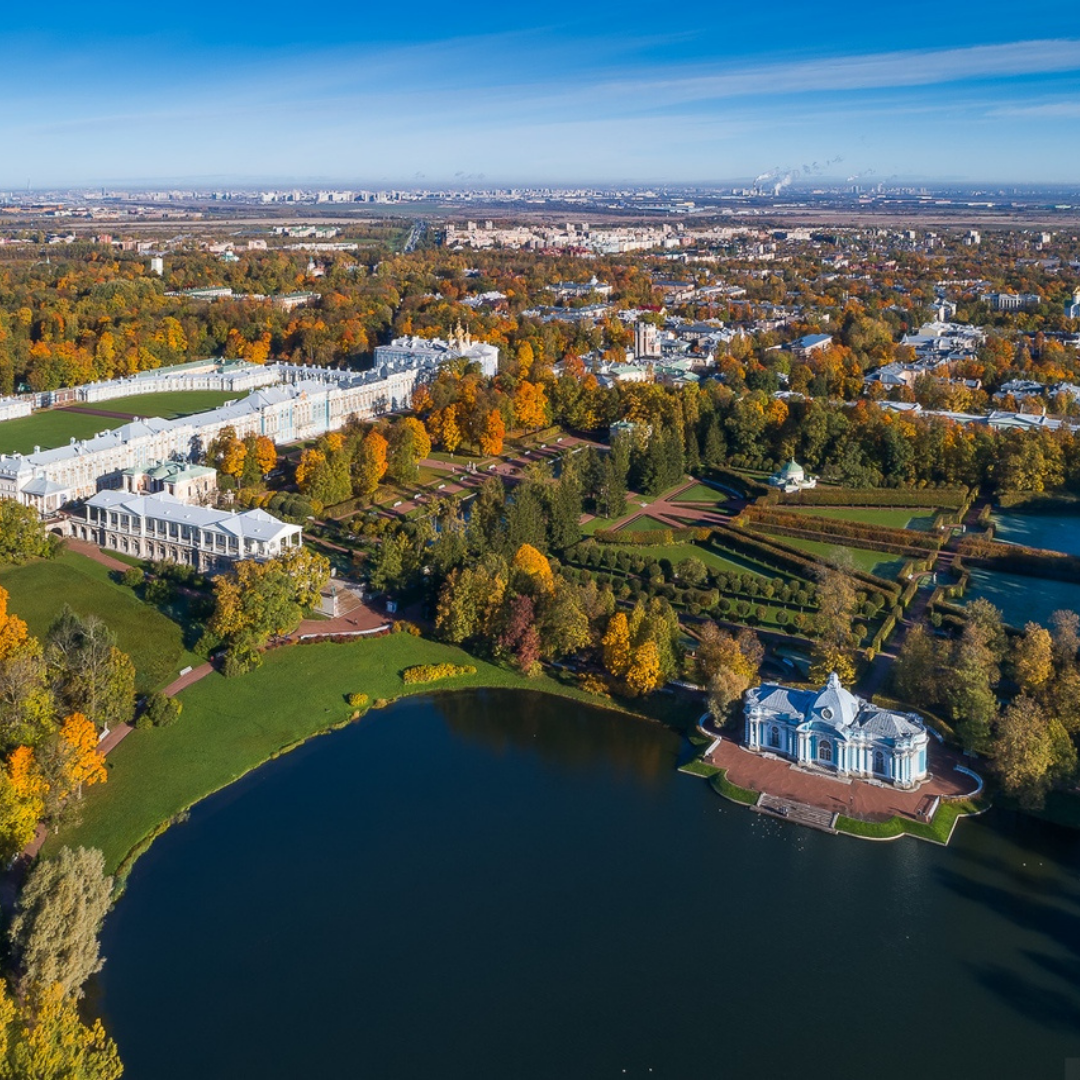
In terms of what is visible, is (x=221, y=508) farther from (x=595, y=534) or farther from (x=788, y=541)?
(x=788, y=541)

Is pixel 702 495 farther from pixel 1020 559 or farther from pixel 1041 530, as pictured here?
pixel 1020 559

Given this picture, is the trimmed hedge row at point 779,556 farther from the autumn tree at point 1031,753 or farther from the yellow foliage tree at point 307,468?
the yellow foliage tree at point 307,468

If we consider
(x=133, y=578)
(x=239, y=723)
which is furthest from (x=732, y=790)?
(x=133, y=578)

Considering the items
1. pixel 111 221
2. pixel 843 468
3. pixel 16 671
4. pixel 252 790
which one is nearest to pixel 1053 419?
pixel 843 468

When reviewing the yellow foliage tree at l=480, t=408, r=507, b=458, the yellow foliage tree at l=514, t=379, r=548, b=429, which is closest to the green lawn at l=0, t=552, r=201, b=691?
the yellow foliage tree at l=480, t=408, r=507, b=458

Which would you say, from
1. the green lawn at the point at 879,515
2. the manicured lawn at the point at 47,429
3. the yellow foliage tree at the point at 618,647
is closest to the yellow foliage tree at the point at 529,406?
the green lawn at the point at 879,515

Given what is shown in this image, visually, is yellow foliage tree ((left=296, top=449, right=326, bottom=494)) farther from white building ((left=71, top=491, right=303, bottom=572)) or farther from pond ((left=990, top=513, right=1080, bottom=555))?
pond ((left=990, top=513, right=1080, bottom=555))
